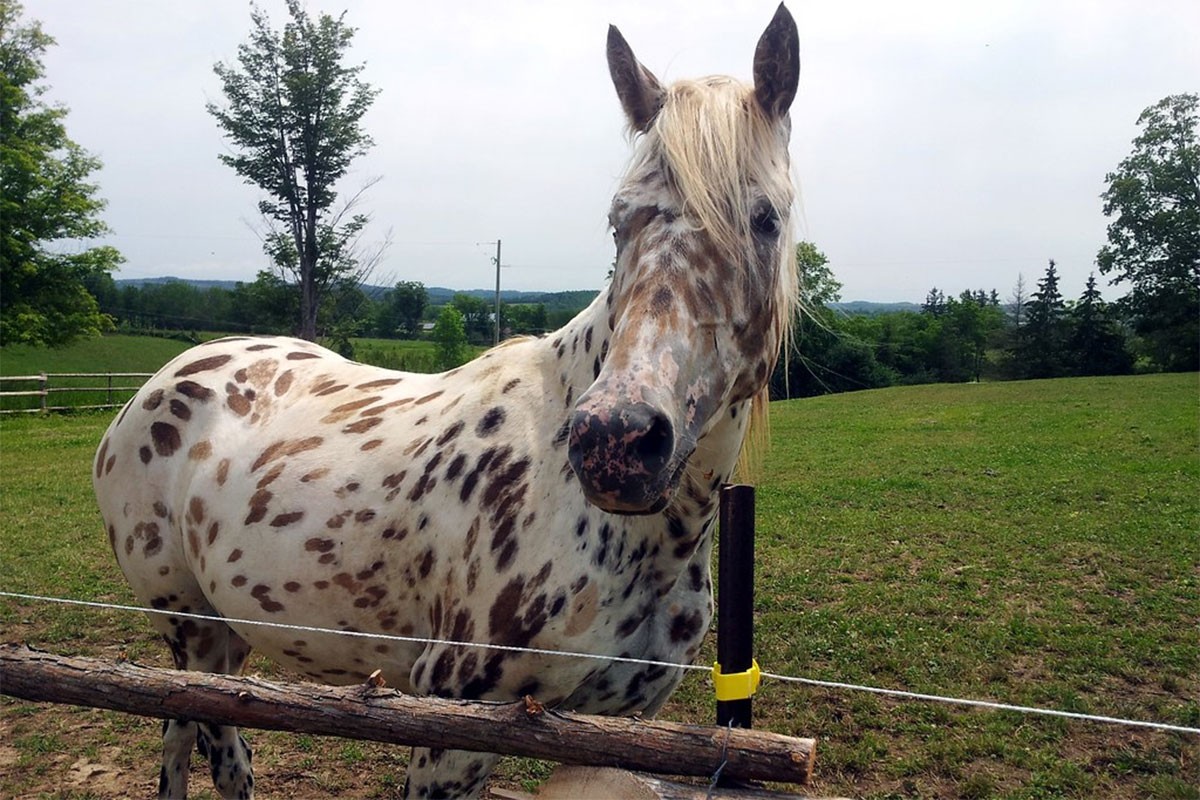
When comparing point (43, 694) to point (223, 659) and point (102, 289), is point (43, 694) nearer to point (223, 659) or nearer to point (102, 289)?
point (223, 659)

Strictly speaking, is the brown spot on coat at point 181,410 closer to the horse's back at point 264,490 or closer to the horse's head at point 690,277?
the horse's back at point 264,490

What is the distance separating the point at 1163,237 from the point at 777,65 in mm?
40853

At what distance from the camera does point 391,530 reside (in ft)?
7.99

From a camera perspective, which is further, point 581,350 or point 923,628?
point 923,628

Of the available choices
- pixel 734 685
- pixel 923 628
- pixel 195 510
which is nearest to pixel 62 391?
pixel 195 510

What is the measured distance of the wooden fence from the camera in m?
19.9

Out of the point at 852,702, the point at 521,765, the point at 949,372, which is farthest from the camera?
the point at 949,372

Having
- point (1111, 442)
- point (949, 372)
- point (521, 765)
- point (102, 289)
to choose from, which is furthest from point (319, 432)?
point (949, 372)

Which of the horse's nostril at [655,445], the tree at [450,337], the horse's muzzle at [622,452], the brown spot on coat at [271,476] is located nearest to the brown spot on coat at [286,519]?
the brown spot on coat at [271,476]

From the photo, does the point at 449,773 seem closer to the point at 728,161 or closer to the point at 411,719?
the point at 411,719

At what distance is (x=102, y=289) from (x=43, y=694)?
2999 centimetres

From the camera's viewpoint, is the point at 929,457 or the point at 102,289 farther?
the point at 102,289

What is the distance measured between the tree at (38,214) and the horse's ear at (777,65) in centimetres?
2525

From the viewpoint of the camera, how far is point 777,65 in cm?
206
